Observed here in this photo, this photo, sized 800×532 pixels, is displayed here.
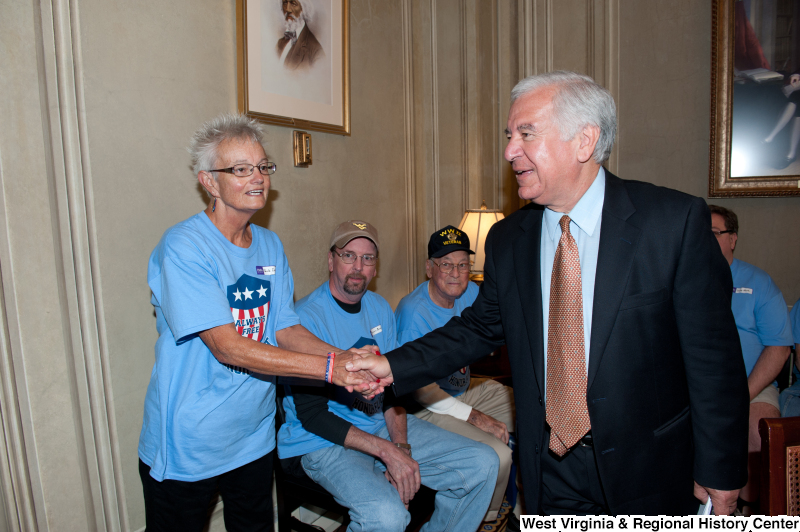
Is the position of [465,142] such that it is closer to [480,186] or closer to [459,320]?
[480,186]

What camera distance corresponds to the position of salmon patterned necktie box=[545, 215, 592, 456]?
4.40 feet

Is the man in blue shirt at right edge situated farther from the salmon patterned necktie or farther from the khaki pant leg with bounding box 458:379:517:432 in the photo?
the salmon patterned necktie

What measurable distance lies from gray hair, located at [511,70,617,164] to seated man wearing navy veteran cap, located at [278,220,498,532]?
1.28 metres

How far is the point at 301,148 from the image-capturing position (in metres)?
2.71

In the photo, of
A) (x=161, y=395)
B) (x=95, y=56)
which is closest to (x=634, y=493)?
(x=161, y=395)

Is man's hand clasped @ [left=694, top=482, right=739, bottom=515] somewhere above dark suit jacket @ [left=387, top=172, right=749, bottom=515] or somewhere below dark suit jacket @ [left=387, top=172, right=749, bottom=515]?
below

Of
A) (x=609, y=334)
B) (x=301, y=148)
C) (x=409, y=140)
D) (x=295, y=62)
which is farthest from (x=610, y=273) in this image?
(x=409, y=140)

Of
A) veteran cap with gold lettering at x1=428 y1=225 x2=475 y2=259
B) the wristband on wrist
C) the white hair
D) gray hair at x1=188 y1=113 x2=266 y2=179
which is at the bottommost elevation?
the wristband on wrist

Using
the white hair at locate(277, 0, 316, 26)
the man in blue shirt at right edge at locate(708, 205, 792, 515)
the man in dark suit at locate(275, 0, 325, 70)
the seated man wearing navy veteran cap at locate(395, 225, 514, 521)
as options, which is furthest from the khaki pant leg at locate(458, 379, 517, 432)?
the white hair at locate(277, 0, 316, 26)

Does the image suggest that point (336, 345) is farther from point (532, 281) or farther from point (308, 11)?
point (308, 11)

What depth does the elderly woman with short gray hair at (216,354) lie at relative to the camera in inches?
62.4

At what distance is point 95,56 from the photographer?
184cm

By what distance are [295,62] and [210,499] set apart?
2068 millimetres

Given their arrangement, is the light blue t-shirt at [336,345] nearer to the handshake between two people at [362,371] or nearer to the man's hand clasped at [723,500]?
the handshake between two people at [362,371]
